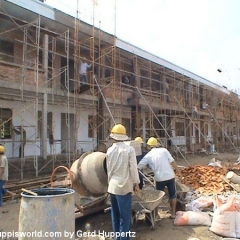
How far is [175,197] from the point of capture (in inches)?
258

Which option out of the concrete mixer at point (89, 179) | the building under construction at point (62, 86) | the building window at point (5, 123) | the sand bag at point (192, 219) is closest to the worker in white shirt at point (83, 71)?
the building under construction at point (62, 86)

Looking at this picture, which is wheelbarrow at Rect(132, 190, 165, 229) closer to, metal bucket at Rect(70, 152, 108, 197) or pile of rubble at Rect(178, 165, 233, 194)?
metal bucket at Rect(70, 152, 108, 197)

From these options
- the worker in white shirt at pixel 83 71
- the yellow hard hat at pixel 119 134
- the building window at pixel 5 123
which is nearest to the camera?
the yellow hard hat at pixel 119 134

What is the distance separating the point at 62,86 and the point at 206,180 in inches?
290

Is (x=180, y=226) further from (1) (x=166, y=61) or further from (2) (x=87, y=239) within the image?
(1) (x=166, y=61)

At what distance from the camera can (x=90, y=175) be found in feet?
18.8

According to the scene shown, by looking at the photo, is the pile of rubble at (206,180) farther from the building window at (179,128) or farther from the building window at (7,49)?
the building window at (179,128)

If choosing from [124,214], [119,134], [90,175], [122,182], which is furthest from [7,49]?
[124,214]

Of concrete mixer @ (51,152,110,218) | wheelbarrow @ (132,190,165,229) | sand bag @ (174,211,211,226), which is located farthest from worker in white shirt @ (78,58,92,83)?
sand bag @ (174,211,211,226)

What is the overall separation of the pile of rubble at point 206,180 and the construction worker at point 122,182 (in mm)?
4886

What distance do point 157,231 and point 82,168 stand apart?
6.02 feet

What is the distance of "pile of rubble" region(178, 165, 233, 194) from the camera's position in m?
9.31

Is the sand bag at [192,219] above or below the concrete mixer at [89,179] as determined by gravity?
below

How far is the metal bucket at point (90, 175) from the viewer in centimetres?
576
